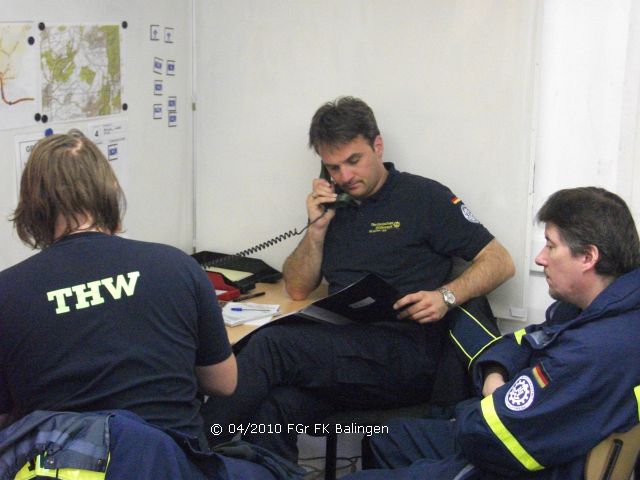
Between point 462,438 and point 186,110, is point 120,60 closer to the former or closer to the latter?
point 186,110

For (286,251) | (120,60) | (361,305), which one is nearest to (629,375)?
(361,305)

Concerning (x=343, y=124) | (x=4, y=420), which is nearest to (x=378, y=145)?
(x=343, y=124)

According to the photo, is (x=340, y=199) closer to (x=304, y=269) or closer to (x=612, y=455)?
(x=304, y=269)

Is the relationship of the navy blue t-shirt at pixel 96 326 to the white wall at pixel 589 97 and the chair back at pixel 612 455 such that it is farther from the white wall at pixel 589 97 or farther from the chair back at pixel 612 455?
the white wall at pixel 589 97

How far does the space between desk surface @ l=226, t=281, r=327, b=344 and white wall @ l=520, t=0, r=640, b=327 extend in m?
0.89

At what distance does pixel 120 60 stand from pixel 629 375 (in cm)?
202

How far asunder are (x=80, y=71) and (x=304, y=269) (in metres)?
1.00

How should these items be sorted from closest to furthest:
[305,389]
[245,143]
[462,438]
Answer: [462,438] < [305,389] < [245,143]

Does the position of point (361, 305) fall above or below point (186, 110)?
below

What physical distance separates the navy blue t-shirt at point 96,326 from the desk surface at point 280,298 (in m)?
0.97

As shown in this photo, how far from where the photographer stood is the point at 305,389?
2646 millimetres

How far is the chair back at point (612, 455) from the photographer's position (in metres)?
1.82

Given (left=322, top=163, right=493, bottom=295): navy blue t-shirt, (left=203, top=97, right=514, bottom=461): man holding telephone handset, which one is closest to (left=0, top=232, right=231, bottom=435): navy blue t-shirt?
(left=203, top=97, right=514, bottom=461): man holding telephone handset

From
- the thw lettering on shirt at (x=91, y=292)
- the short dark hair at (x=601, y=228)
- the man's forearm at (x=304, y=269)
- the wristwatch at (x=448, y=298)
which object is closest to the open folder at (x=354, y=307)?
the wristwatch at (x=448, y=298)
